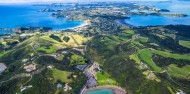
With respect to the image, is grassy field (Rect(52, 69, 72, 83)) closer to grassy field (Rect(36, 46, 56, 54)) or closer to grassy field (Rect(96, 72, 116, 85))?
grassy field (Rect(96, 72, 116, 85))

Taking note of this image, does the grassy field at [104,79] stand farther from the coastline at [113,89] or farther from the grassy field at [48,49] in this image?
the grassy field at [48,49]

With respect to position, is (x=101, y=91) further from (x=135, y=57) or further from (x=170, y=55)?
(x=170, y=55)

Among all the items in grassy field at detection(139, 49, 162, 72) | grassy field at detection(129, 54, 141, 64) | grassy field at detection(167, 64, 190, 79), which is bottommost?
grassy field at detection(167, 64, 190, 79)

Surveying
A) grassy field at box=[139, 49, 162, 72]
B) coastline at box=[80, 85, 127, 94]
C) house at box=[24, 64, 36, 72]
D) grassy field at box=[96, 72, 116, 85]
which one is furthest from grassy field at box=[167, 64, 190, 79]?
house at box=[24, 64, 36, 72]

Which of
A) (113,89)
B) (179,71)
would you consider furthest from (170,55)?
(113,89)

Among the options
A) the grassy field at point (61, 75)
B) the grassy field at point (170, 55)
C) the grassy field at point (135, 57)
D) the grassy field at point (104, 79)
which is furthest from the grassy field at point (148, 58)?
the grassy field at point (61, 75)
